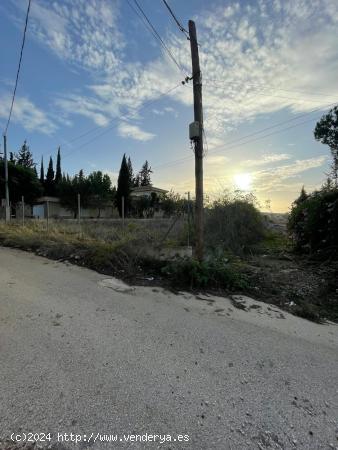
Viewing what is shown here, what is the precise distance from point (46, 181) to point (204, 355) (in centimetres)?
4961

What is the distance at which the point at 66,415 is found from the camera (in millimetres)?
1947

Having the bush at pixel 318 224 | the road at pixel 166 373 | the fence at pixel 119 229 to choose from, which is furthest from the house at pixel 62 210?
the road at pixel 166 373

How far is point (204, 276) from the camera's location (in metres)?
5.42

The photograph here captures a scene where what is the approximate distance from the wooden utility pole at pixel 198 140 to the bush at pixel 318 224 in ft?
14.4

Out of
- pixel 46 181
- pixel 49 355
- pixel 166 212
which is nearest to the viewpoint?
pixel 49 355

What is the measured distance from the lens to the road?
188 centimetres

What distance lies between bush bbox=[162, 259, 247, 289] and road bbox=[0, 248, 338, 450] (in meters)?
0.92

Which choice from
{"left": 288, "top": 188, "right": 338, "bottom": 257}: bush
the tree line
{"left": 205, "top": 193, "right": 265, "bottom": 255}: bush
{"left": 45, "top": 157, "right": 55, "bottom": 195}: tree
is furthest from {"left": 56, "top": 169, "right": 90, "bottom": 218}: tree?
{"left": 288, "top": 188, "right": 338, "bottom": 257}: bush

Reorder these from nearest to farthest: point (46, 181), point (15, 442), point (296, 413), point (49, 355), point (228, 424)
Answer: point (15, 442)
point (228, 424)
point (296, 413)
point (49, 355)
point (46, 181)

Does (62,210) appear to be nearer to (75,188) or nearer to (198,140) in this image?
(75,188)

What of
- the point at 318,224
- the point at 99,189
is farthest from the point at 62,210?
the point at 318,224

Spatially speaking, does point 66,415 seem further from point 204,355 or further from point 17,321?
point 17,321

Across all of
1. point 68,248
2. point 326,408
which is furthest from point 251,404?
point 68,248

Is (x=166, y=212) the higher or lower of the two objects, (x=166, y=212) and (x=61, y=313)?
the higher
